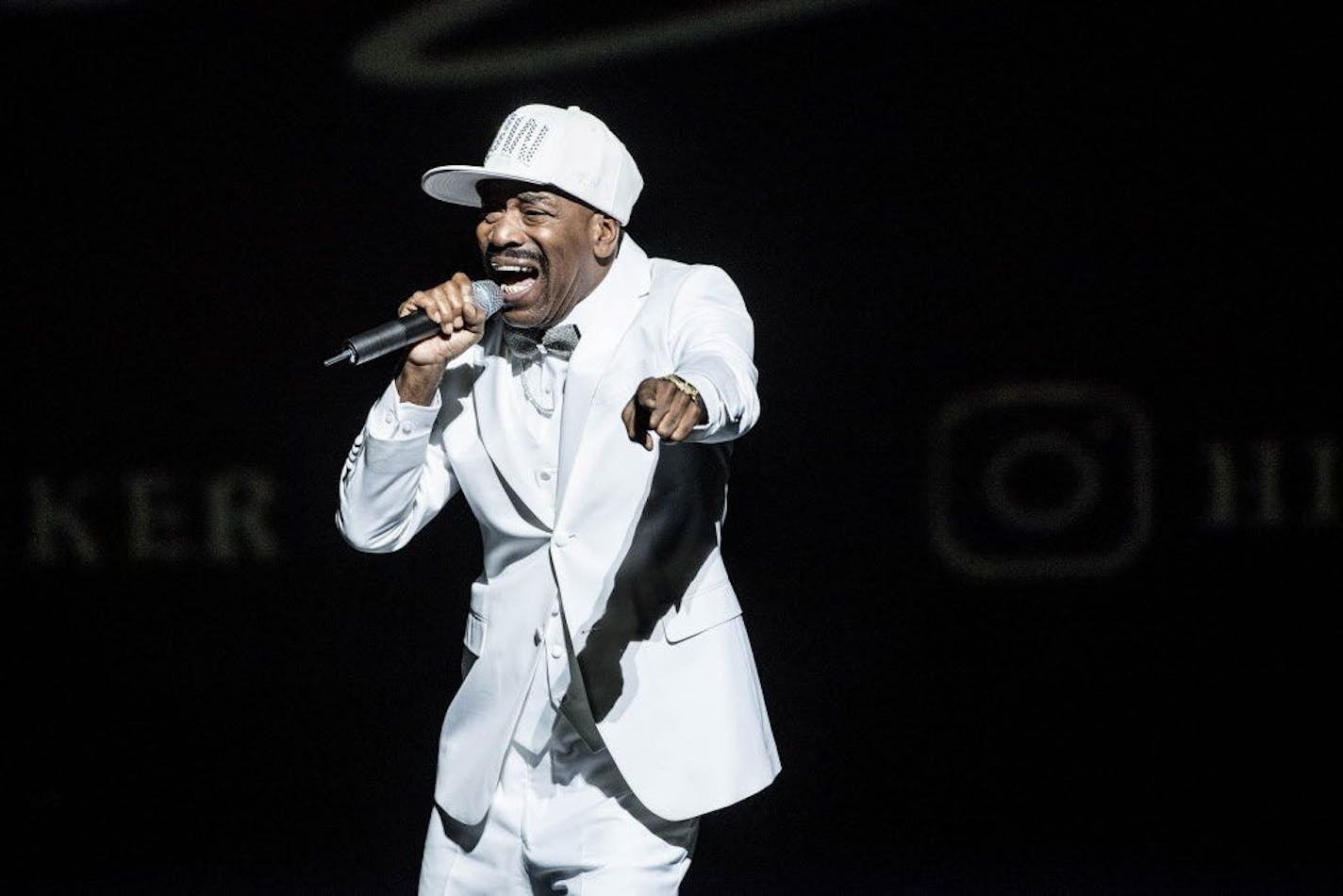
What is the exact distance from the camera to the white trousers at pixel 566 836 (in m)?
2.33

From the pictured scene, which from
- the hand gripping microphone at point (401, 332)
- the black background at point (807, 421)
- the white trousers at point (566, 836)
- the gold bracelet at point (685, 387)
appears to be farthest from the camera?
the black background at point (807, 421)

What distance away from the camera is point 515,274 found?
232 centimetres

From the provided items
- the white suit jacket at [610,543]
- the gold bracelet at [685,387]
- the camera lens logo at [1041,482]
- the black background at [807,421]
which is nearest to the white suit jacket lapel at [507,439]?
the white suit jacket at [610,543]

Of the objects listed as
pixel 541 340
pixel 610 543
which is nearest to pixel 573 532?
pixel 610 543

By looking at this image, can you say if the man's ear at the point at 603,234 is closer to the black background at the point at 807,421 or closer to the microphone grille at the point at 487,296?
the microphone grille at the point at 487,296

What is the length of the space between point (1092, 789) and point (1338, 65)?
1.77 metres

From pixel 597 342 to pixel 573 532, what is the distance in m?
0.25

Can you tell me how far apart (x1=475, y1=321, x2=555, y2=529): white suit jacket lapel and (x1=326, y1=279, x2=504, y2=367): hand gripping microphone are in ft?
0.41

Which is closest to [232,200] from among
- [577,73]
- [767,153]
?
[577,73]

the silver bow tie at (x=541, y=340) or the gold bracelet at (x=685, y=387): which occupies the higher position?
the silver bow tie at (x=541, y=340)

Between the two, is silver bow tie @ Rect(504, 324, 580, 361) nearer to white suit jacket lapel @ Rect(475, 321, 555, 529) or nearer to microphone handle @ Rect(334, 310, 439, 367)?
white suit jacket lapel @ Rect(475, 321, 555, 529)

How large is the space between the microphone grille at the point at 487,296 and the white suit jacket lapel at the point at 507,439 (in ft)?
0.40

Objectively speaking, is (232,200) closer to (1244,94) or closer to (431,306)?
(431,306)

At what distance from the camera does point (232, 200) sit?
4113 millimetres
